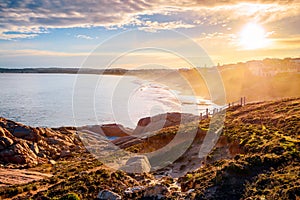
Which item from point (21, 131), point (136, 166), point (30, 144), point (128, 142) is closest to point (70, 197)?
point (136, 166)

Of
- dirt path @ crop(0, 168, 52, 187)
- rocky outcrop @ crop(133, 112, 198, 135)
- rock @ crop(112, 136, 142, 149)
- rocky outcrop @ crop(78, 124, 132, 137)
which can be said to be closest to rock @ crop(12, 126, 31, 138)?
rock @ crop(112, 136, 142, 149)

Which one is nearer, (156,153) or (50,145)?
(156,153)

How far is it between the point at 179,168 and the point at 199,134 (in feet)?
21.6

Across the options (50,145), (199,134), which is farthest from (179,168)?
(50,145)

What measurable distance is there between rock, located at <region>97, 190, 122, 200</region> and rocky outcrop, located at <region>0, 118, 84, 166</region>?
76.8ft

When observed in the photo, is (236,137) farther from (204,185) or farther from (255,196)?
(255,196)

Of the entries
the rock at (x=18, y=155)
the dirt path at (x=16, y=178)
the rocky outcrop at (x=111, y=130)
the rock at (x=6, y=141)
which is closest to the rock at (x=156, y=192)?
the dirt path at (x=16, y=178)

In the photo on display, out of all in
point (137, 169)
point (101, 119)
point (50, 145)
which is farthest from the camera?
point (101, 119)

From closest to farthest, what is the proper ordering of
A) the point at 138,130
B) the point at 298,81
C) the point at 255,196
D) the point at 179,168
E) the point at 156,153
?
the point at 255,196
the point at 179,168
the point at 156,153
the point at 138,130
the point at 298,81

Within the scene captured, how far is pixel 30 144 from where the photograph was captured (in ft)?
127

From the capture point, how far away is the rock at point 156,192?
12244mm

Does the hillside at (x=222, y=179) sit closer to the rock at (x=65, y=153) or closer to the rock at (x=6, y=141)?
the rock at (x=6, y=141)

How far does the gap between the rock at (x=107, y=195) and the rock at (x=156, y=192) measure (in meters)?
1.10

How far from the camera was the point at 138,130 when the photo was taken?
2076 inches
